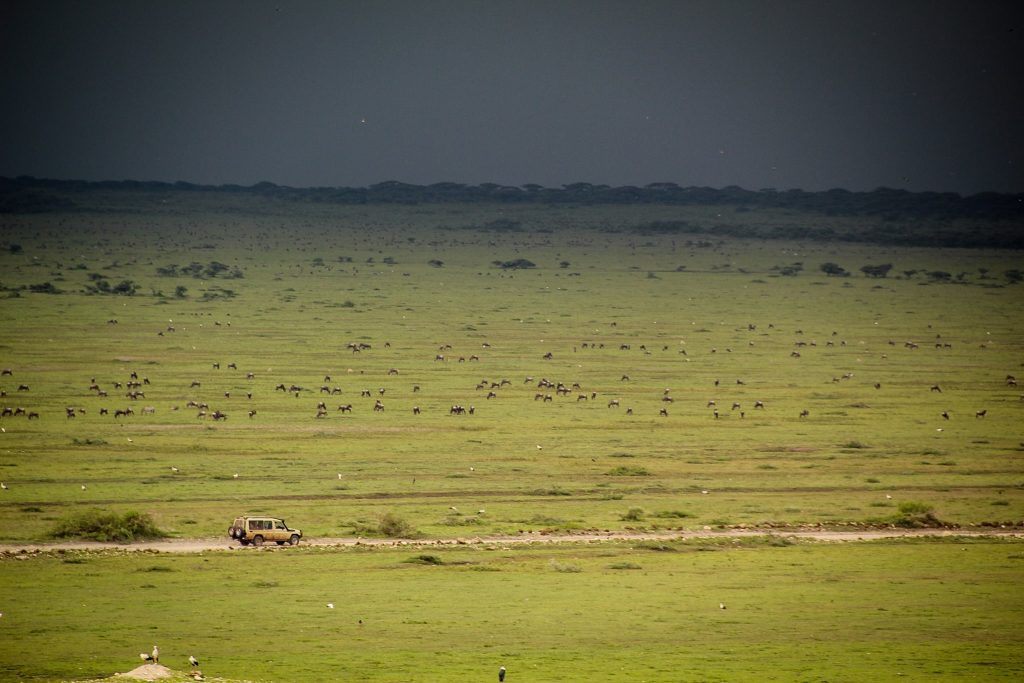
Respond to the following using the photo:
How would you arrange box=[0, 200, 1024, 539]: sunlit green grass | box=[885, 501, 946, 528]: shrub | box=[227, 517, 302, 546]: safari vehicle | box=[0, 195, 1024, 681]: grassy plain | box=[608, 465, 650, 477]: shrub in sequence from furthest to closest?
box=[608, 465, 650, 477]: shrub → box=[0, 200, 1024, 539]: sunlit green grass → box=[885, 501, 946, 528]: shrub → box=[227, 517, 302, 546]: safari vehicle → box=[0, 195, 1024, 681]: grassy plain

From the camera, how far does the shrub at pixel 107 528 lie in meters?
33.9

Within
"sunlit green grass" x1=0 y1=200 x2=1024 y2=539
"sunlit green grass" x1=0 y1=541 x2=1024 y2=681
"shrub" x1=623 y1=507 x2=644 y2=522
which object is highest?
"sunlit green grass" x1=0 y1=541 x2=1024 y2=681

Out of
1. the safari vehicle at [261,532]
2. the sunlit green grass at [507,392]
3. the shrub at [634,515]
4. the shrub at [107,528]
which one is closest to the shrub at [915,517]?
the sunlit green grass at [507,392]

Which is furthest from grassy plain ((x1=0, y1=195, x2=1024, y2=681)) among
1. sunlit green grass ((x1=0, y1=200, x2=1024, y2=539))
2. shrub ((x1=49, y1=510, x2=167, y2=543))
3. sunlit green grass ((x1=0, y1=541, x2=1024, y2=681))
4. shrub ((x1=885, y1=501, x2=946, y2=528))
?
shrub ((x1=49, y1=510, x2=167, y2=543))

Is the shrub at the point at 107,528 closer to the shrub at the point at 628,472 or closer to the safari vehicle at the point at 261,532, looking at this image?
the safari vehicle at the point at 261,532

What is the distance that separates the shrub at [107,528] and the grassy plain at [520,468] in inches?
35.9

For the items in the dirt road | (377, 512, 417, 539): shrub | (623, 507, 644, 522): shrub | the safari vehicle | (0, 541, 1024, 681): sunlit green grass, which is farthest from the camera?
(623, 507, 644, 522): shrub

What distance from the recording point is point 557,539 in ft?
118

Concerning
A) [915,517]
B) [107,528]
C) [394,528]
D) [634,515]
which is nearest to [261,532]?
[394,528]

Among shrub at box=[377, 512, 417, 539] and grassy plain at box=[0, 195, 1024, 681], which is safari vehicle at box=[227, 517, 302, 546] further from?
shrub at box=[377, 512, 417, 539]

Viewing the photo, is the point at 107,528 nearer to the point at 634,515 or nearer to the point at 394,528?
the point at 394,528

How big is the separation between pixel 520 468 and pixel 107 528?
1608cm

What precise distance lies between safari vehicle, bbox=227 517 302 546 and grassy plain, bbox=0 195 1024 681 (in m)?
0.97

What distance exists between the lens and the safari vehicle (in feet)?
111
